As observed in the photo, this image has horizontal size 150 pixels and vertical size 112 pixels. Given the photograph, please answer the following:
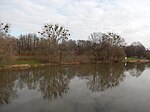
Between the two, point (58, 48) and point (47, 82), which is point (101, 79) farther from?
point (58, 48)

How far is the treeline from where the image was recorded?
3244cm

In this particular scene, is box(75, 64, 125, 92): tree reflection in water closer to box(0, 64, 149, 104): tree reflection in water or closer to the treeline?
box(0, 64, 149, 104): tree reflection in water

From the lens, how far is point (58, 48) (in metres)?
47.6

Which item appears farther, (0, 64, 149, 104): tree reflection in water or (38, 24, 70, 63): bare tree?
(38, 24, 70, 63): bare tree

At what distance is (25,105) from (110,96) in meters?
5.72

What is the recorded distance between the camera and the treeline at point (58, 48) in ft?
106

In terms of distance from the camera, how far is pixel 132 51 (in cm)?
8400

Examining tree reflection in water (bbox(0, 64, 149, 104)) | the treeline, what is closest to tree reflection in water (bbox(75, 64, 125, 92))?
tree reflection in water (bbox(0, 64, 149, 104))

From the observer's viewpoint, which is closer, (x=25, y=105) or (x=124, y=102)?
(x=25, y=105)

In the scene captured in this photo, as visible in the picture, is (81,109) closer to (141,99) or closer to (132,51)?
(141,99)

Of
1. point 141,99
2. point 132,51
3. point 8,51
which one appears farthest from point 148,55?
point 141,99

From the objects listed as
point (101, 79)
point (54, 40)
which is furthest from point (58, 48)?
point (101, 79)

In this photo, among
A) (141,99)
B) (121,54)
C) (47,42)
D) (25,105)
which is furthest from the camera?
(121,54)

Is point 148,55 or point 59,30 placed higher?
point 59,30
